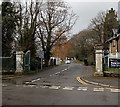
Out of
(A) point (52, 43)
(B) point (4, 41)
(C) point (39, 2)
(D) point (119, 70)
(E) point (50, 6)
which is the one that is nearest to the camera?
(D) point (119, 70)

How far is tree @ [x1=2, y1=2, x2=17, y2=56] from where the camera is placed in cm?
2955

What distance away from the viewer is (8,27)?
2980cm

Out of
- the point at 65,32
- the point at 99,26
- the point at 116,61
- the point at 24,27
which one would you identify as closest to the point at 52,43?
the point at 65,32

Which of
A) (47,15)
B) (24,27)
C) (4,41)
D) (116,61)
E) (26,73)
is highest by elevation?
(47,15)

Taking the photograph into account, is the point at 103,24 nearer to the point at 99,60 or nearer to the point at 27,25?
the point at 27,25

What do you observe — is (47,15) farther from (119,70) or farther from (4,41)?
(119,70)

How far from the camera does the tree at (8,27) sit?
96.9ft

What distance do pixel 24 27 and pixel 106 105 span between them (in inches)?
975

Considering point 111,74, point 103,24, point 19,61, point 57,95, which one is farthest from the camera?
point 103,24

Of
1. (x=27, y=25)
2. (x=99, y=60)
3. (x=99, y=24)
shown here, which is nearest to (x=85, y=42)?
(x=99, y=24)

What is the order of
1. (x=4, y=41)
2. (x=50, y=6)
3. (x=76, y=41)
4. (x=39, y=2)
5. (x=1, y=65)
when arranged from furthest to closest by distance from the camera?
(x=76, y=41) → (x=50, y=6) → (x=39, y=2) → (x=4, y=41) → (x=1, y=65)

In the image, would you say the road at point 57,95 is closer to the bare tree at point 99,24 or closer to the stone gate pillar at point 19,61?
the stone gate pillar at point 19,61

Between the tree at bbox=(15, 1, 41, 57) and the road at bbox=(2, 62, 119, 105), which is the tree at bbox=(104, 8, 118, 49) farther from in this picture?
the road at bbox=(2, 62, 119, 105)

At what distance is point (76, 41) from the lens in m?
71.9
